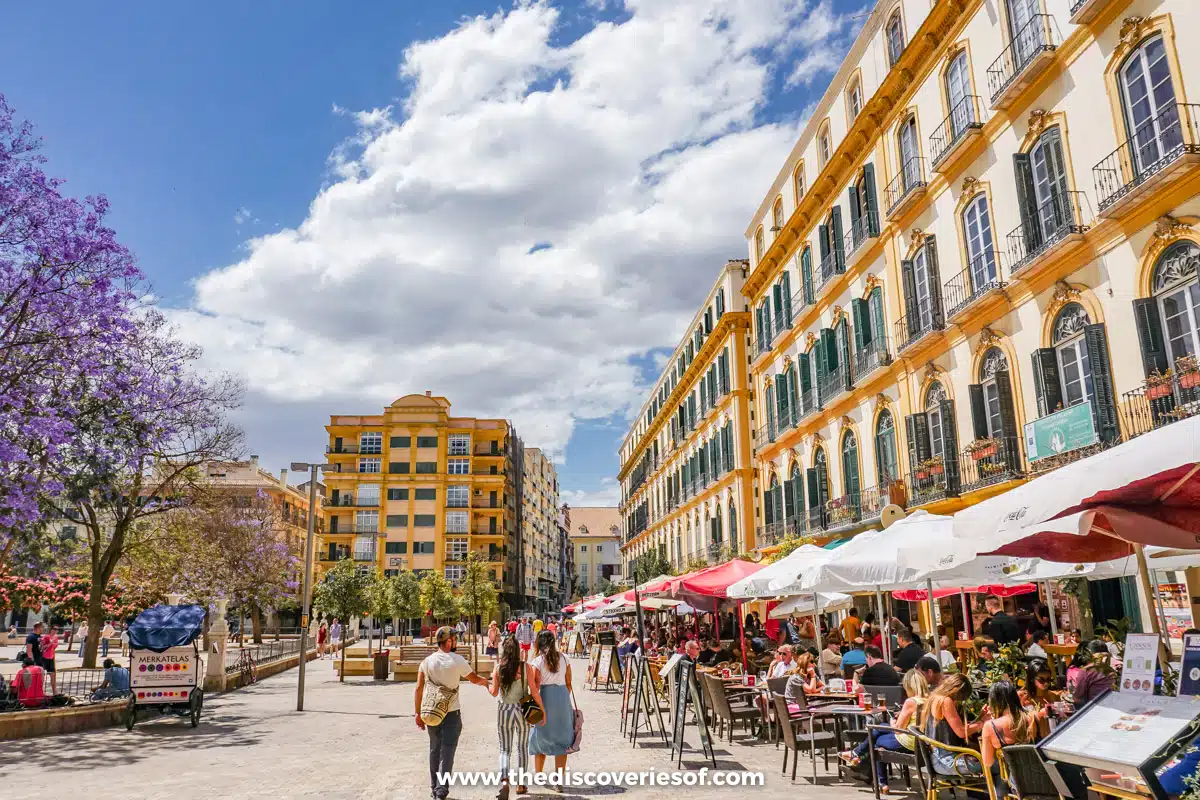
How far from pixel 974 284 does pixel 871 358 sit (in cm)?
485

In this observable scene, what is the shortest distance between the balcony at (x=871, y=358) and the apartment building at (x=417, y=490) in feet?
167

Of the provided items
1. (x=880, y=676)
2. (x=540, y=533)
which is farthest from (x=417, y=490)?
(x=880, y=676)

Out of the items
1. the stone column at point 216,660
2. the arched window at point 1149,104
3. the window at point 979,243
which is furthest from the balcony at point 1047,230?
the stone column at point 216,660

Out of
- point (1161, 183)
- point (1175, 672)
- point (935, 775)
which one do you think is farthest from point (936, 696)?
point (1161, 183)

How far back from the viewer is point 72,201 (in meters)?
15.7

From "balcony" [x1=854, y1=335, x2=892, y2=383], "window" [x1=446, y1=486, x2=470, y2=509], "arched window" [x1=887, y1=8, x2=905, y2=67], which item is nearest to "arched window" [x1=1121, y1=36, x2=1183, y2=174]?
"arched window" [x1=887, y1=8, x2=905, y2=67]

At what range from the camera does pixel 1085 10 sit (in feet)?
46.5

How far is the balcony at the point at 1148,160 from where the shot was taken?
1216 centimetres

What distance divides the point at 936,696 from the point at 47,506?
1804 cm

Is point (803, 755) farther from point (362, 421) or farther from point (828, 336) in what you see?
point (362, 421)

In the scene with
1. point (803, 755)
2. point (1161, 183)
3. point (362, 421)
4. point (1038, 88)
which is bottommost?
point (803, 755)

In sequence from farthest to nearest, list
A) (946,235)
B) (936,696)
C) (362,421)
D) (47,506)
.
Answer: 1. (362,421)
2. (946,235)
3. (47,506)
4. (936,696)

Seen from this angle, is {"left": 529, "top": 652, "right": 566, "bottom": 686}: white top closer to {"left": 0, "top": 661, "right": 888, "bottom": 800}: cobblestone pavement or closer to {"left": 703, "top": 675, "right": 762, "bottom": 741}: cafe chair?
{"left": 0, "top": 661, "right": 888, "bottom": 800}: cobblestone pavement

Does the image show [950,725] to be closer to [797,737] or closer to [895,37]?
[797,737]
